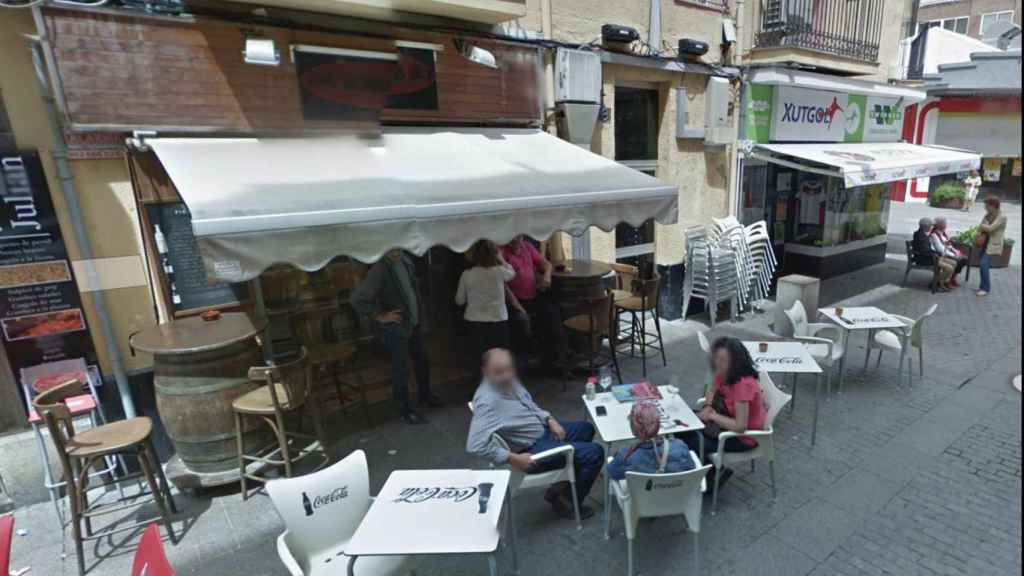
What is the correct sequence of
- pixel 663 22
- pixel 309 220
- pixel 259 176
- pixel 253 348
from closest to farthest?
pixel 309 220
pixel 259 176
pixel 253 348
pixel 663 22

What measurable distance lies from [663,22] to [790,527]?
672cm

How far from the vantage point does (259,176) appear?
13.6ft

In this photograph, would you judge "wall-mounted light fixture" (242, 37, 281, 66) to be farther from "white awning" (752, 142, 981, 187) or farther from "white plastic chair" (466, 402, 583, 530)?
"white awning" (752, 142, 981, 187)

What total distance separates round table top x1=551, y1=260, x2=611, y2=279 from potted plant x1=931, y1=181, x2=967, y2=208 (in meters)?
20.2

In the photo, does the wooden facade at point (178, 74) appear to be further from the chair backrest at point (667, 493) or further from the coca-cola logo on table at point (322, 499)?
the chair backrest at point (667, 493)

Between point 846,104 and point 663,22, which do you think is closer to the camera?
point 663,22

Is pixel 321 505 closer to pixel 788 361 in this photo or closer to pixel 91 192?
pixel 91 192

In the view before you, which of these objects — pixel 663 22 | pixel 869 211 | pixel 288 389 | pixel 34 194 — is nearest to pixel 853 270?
pixel 869 211

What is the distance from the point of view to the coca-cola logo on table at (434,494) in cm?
304

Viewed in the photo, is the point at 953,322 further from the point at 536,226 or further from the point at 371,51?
the point at 371,51

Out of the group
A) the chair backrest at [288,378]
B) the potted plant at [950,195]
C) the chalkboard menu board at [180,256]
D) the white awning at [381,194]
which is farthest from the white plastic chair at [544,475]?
the potted plant at [950,195]

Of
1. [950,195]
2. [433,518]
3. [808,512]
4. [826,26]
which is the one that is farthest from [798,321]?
[950,195]

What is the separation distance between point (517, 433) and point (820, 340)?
3945 mm

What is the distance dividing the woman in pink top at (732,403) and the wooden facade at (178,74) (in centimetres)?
395
